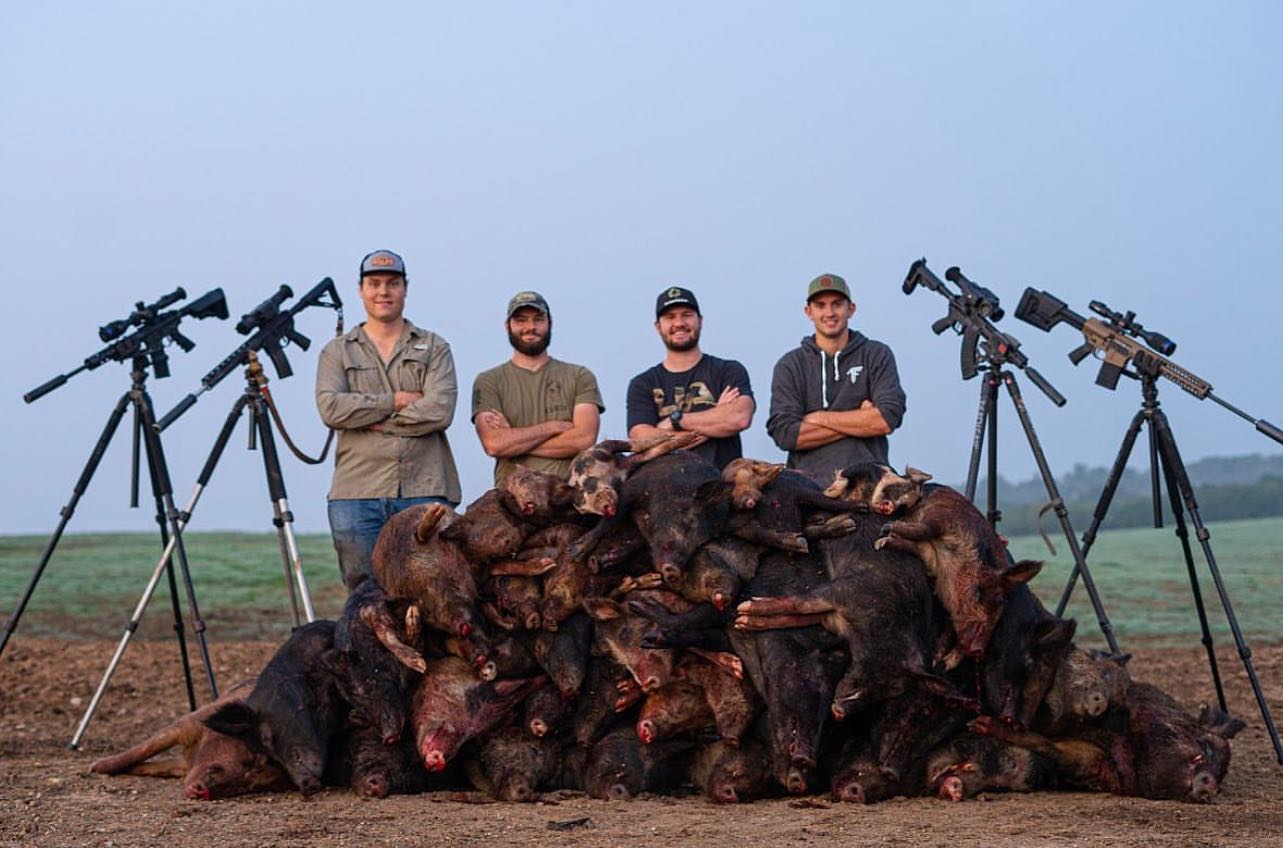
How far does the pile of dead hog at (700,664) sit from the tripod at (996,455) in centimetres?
185

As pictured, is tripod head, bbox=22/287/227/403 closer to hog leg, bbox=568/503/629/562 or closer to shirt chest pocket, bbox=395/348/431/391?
shirt chest pocket, bbox=395/348/431/391

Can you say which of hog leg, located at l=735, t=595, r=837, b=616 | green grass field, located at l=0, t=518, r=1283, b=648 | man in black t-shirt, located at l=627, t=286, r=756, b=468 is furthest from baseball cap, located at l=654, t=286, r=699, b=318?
green grass field, located at l=0, t=518, r=1283, b=648

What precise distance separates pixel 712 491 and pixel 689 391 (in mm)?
2038

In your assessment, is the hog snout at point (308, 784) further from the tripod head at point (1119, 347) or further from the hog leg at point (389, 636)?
the tripod head at point (1119, 347)

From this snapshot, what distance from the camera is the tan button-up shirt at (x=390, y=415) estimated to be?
9570mm

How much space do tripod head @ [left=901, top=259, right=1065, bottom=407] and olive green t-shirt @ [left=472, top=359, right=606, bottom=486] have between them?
8.54ft

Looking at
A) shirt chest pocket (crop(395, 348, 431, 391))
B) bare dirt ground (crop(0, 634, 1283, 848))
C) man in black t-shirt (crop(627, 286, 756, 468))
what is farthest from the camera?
shirt chest pocket (crop(395, 348, 431, 391))

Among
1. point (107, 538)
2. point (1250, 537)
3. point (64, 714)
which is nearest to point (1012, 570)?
point (64, 714)

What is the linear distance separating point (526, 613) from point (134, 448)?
4537mm

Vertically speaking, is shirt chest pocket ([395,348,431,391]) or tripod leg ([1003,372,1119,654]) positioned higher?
shirt chest pocket ([395,348,431,391])

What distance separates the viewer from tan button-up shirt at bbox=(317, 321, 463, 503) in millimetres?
9570

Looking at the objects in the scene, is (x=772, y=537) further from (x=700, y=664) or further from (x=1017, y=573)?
(x=1017, y=573)

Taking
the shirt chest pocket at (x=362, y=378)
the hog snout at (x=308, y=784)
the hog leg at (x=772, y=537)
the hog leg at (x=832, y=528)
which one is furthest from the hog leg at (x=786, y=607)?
the shirt chest pocket at (x=362, y=378)

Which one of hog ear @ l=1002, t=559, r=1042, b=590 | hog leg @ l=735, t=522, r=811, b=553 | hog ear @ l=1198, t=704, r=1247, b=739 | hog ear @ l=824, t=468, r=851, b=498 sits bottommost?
hog ear @ l=1198, t=704, r=1247, b=739
